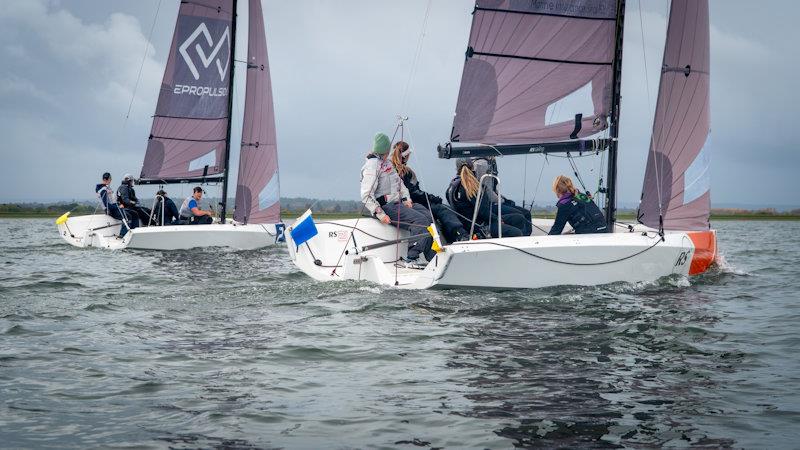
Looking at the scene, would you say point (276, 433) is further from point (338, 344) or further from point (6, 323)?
point (6, 323)

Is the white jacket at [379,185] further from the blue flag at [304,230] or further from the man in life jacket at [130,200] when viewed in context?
the man in life jacket at [130,200]

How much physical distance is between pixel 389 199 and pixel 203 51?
46.7 ft

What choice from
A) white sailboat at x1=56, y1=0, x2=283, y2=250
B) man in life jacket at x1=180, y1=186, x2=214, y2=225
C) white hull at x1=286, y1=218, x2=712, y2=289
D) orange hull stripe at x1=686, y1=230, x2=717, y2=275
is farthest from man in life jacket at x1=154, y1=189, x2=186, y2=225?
orange hull stripe at x1=686, y1=230, x2=717, y2=275

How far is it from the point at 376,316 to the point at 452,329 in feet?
3.72

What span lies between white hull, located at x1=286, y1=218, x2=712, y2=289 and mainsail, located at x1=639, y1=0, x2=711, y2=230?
115cm

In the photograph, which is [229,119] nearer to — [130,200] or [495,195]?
[130,200]

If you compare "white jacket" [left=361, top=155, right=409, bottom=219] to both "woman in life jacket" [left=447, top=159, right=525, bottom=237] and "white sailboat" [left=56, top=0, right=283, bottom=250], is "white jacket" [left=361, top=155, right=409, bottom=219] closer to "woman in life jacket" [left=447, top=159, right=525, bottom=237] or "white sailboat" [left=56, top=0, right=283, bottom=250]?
"woman in life jacket" [left=447, top=159, right=525, bottom=237]

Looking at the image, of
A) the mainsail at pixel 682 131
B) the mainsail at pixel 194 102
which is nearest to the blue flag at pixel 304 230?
the mainsail at pixel 682 131

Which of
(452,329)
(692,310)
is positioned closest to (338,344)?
(452,329)

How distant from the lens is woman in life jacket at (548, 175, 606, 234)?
35.9 ft

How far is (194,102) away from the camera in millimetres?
23828

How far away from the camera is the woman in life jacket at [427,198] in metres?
11.4

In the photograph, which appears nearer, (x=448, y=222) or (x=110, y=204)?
(x=448, y=222)

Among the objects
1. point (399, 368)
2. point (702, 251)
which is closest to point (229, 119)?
point (702, 251)
